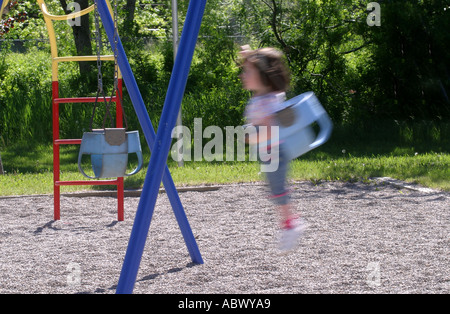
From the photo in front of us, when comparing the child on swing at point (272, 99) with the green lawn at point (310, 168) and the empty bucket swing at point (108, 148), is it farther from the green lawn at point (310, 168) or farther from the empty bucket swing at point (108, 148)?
the green lawn at point (310, 168)

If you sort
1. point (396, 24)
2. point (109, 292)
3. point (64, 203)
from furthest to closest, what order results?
point (396, 24) → point (64, 203) → point (109, 292)

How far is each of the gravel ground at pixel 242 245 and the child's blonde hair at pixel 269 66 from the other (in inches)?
44.4

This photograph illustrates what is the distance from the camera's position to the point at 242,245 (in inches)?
185

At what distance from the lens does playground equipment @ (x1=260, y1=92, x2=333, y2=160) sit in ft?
10.4

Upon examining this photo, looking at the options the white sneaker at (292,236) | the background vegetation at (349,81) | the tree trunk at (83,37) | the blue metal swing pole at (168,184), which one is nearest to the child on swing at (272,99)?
the white sneaker at (292,236)

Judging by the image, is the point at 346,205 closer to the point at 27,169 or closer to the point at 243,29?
the point at 27,169

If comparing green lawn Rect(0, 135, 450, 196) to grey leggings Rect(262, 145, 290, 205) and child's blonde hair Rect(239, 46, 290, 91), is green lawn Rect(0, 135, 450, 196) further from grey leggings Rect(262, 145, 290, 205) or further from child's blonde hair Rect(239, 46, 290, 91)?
child's blonde hair Rect(239, 46, 290, 91)

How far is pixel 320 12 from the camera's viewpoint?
10.6 m

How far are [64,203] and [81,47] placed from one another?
6287 mm

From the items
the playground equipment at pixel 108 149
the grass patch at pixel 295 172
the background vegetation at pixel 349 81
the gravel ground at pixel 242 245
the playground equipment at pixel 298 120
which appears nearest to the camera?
the playground equipment at pixel 298 120

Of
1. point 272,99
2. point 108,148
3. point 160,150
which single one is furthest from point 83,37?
point 272,99

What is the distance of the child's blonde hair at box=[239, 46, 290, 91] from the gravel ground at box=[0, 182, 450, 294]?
1.13m

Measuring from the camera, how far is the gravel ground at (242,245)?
12.2 ft
